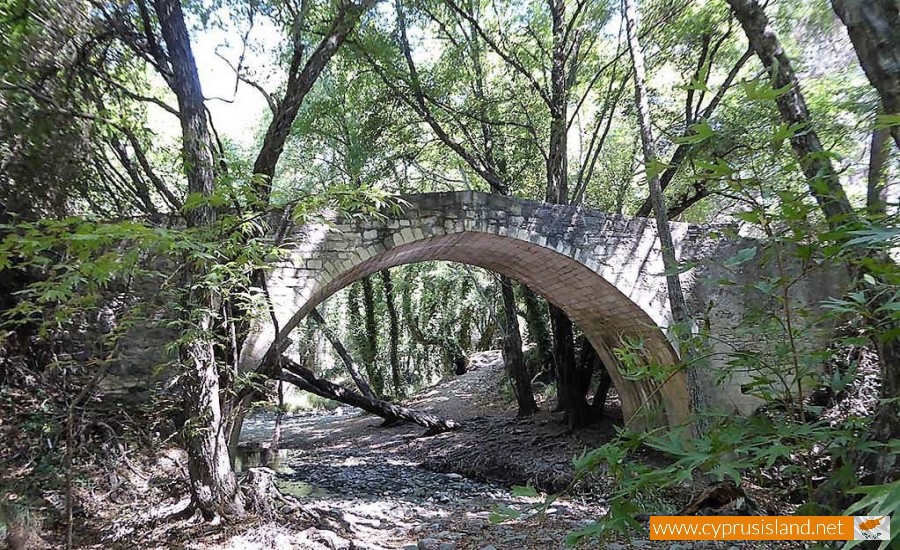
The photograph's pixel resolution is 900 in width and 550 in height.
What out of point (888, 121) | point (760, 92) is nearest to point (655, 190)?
point (760, 92)

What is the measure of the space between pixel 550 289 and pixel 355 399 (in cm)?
332

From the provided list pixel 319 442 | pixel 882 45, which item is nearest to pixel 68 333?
pixel 882 45

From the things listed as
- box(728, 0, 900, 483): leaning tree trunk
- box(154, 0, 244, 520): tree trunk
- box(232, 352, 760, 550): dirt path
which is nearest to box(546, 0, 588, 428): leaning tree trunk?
box(232, 352, 760, 550): dirt path

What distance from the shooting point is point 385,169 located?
28.3 ft

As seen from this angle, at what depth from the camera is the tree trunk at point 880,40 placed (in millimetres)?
1678

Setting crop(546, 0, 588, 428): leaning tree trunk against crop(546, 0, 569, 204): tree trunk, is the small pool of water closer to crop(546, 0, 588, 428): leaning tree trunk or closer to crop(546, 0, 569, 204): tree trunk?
crop(546, 0, 588, 428): leaning tree trunk

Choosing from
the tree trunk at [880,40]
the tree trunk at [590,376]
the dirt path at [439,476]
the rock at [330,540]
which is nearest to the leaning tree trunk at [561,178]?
the tree trunk at [590,376]

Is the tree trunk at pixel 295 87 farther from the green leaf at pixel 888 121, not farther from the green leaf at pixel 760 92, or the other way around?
the green leaf at pixel 888 121

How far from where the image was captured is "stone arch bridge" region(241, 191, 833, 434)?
4547 mm

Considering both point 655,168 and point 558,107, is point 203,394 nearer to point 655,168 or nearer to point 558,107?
point 655,168

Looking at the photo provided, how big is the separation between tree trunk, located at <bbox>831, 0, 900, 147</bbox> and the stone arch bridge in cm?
289

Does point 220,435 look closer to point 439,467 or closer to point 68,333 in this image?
point 68,333

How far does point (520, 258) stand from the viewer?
5977mm

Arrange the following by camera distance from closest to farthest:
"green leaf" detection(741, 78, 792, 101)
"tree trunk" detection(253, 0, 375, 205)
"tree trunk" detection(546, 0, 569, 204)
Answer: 1. "green leaf" detection(741, 78, 792, 101)
2. "tree trunk" detection(253, 0, 375, 205)
3. "tree trunk" detection(546, 0, 569, 204)
